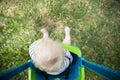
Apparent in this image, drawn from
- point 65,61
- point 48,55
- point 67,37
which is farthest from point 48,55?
point 67,37

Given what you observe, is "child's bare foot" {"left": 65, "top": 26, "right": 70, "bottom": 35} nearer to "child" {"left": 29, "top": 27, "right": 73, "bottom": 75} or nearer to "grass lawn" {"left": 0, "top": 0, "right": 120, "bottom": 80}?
"grass lawn" {"left": 0, "top": 0, "right": 120, "bottom": 80}

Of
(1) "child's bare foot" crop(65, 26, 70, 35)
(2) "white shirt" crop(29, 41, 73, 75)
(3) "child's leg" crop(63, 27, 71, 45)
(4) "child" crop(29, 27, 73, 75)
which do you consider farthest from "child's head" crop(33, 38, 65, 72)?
(1) "child's bare foot" crop(65, 26, 70, 35)

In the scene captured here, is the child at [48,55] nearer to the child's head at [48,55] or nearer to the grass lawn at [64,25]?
the child's head at [48,55]

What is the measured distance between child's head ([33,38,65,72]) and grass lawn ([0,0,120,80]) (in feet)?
2.96

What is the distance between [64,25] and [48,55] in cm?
112

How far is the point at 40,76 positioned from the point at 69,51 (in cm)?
29

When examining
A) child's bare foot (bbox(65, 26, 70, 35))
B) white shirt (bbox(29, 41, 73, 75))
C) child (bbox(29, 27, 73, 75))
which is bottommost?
white shirt (bbox(29, 41, 73, 75))

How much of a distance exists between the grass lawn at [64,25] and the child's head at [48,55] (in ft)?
2.96

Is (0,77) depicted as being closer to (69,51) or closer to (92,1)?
(69,51)

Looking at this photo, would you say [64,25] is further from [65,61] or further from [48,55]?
[48,55]

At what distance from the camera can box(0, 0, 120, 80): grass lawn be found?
2.81 metres

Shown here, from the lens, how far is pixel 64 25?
2920mm

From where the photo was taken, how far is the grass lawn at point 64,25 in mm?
2812

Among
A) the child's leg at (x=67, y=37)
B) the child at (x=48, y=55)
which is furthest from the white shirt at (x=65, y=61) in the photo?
the child's leg at (x=67, y=37)
